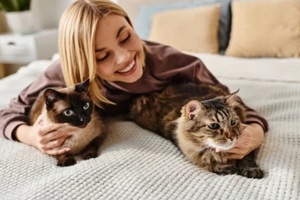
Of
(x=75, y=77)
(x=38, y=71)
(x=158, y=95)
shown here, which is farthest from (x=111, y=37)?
(x=38, y=71)

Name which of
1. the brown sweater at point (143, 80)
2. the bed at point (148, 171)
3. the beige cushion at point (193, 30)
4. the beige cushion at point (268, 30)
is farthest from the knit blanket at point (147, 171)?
the beige cushion at point (193, 30)

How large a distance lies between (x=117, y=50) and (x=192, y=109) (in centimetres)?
33

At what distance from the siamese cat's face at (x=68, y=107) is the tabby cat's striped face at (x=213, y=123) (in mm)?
307

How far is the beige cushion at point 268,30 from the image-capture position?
2029 millimetres

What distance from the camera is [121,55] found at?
1.21 meters

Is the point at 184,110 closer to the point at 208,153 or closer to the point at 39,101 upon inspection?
the point at 208,153

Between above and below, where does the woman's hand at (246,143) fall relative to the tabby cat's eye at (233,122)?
below

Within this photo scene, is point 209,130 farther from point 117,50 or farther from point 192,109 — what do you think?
point 117,50

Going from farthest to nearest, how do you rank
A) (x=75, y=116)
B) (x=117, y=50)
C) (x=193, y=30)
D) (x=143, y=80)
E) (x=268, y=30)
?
(x=193, y=30), (x=268, y=30), (x=143, y=80), (x=117, y=50), (x=75, y=116)

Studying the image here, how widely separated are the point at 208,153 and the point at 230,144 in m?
0.09

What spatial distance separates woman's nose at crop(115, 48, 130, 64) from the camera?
1.21 metres

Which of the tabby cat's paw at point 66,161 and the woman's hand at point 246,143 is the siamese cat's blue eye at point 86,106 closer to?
the tabby cat's paw at point 66,161

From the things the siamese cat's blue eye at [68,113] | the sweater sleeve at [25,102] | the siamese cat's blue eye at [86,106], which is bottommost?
the sweater sleeve at [25,102]

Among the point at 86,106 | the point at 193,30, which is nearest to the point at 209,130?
the point at 86,106
